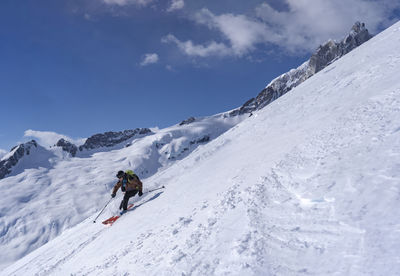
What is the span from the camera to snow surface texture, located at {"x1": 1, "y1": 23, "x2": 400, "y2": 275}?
4.38 meters

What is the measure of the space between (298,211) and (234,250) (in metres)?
1.77

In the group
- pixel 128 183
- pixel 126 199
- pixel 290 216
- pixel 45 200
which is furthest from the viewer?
pixel 45 200

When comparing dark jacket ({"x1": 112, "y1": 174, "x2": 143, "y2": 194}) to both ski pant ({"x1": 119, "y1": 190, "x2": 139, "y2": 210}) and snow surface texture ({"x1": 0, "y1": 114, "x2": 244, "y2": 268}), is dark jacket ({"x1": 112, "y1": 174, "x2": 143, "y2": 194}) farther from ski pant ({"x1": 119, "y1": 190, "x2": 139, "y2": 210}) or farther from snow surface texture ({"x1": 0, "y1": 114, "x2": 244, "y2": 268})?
snow surface texture ({"x1": 0, "y1": 114, "x2": 244, "y2": 268})

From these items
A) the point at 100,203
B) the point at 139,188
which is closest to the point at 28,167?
the point at 100,203

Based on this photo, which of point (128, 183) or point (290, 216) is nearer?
point (290, 216)

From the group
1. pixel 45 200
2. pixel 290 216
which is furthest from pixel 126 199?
pixel 45 200

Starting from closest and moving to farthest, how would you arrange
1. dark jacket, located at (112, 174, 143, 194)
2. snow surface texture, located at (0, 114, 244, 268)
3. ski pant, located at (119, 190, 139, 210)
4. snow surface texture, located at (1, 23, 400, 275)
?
snow surface texture, located at (1, 23, 400, 275), ski pant, located at (119, 190, 139, 210), dark jacket, located at (112, 174, 143, 194), snow surface texture, located at (0, 114, 244, 268)

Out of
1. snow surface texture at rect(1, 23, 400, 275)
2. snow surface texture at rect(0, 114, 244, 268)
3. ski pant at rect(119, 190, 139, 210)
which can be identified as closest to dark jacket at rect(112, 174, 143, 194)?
ski pant at rect(119, 190, 139, 210)

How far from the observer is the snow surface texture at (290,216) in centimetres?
438

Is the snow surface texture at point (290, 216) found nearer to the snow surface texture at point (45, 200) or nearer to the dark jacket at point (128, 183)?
the dark jacket at point (128, 183)

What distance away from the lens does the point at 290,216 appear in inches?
222

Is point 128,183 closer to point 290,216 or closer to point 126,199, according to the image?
point 126,199

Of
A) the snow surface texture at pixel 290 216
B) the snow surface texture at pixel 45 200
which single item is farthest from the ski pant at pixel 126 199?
the snow surface texture at pixel 45 200

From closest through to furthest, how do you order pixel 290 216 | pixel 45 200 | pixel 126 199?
1. pixel 290 216
2. pixel 126 199
3. pixel 45 200
